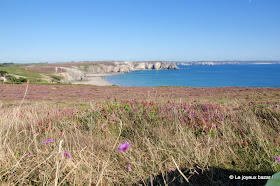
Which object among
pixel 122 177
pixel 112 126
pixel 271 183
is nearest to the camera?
pixel 271 183

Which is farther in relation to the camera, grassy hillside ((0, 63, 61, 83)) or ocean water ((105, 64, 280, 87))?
ocean water ((105, 64, 280, 87))

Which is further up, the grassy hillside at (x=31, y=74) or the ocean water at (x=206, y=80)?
the grassy hillside at (x=31, y=74)

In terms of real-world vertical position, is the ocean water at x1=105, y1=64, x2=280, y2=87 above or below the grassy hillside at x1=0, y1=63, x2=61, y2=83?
below

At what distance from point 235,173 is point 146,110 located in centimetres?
304

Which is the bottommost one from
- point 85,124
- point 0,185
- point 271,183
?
point 85,124

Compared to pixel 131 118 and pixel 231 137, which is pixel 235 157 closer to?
pixel 231 137

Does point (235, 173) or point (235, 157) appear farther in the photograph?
point (235, 157)

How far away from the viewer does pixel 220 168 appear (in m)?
2.45

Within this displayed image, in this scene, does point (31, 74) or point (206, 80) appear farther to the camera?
point (206, 80)

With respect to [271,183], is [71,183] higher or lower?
lower

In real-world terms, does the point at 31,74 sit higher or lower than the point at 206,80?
higher

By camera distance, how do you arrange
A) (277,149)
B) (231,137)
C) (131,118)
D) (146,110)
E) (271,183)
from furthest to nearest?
(146,110), (131,118), (231,137), (277,149), (271,183)


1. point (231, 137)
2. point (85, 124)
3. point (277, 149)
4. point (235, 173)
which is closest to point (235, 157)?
point (235, 173)

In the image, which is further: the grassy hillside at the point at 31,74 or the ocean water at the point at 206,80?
the ocean water at the point at 206,80
